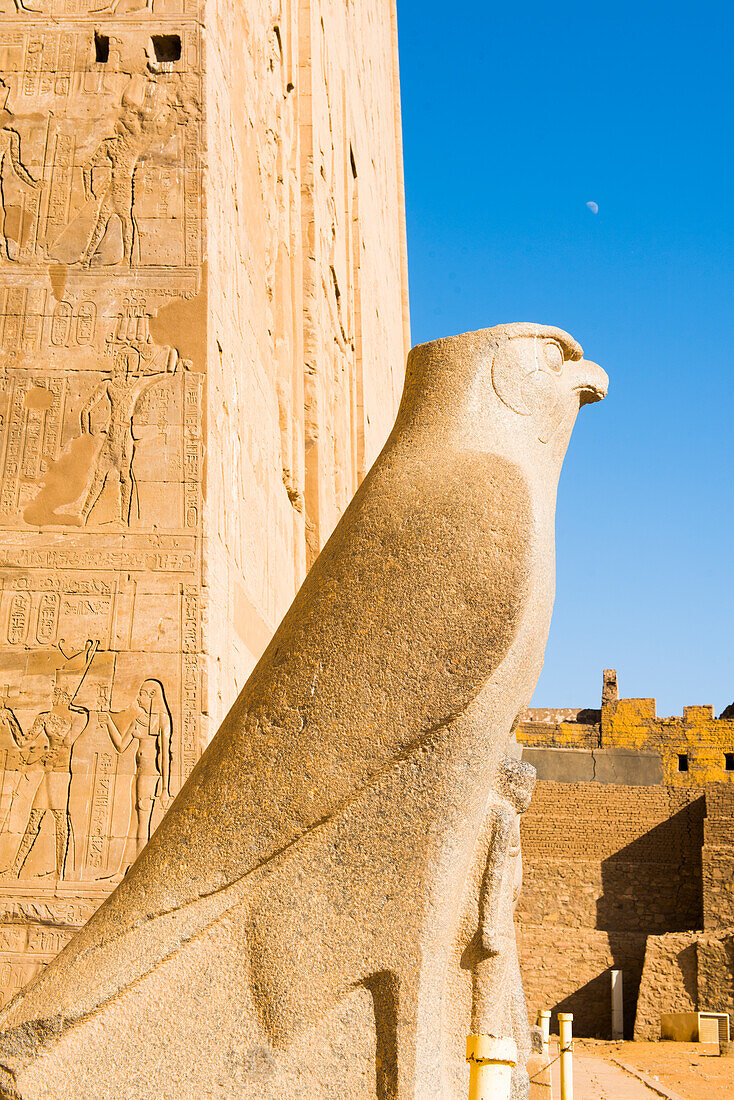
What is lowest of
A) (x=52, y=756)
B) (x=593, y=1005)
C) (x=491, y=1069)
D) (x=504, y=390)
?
(x=593, y=1005)

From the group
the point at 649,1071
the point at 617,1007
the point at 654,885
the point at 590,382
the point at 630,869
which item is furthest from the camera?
the point at 630,869

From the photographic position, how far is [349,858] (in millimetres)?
2510

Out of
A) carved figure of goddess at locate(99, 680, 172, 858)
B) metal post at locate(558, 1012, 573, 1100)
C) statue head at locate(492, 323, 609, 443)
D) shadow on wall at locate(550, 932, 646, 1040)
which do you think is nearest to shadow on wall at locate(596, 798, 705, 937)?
shadow on wall at locate(550, 932, 646, 1040)

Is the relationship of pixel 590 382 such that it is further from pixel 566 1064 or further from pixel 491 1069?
pixel 566 1064

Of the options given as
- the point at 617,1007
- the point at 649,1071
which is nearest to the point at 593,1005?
the point at 617,1007

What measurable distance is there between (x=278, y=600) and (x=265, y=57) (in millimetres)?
4032

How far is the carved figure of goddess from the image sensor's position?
16.7 ft

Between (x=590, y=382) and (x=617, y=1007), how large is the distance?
1754cm

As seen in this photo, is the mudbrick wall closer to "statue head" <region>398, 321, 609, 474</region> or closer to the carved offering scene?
the carved offering scene

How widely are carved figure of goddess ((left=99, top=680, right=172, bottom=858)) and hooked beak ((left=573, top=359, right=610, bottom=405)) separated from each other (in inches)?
112

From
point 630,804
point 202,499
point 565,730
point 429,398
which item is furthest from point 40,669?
point 565,730

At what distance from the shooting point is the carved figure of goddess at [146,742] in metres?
5.09

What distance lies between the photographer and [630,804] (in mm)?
23172

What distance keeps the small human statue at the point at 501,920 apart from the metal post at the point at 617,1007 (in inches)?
667
